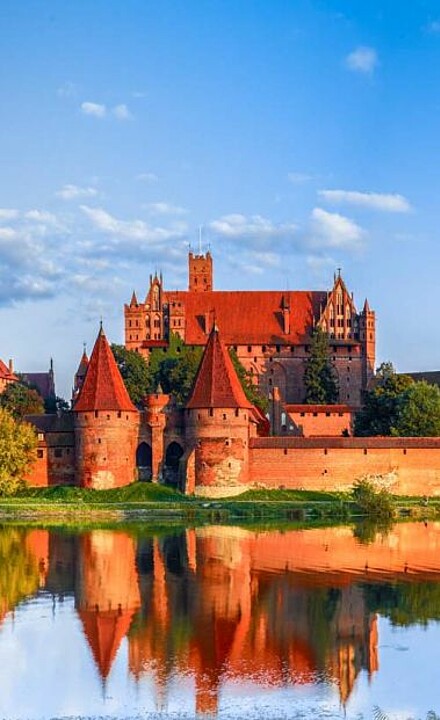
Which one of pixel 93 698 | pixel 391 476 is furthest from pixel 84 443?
pixel 93 698

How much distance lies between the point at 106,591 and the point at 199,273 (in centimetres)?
6243

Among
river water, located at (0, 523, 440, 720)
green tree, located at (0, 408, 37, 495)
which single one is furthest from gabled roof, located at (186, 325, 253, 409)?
river water, located at (0, 523, 440, 720)

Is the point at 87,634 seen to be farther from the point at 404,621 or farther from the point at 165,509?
the point at 165,509

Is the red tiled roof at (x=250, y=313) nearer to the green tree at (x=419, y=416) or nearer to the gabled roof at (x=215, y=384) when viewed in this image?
the green tree at (x=419, y=416)

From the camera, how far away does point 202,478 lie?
165 feet

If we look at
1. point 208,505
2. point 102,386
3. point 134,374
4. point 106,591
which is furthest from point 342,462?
point 106,591

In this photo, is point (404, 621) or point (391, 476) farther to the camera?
point (391, 476)

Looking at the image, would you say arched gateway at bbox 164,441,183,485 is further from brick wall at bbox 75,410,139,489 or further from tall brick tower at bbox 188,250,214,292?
tall brick tower at bbox 188,250,214,292

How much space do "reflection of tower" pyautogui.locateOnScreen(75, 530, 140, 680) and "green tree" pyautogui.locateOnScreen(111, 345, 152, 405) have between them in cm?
2543

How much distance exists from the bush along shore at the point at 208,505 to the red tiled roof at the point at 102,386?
346cm

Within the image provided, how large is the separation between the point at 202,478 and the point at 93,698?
3058cm

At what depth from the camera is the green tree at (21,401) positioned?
62.0m

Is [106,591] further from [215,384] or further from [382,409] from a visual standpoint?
[382,409]

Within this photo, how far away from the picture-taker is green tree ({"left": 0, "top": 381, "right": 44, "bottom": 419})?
62.0m
